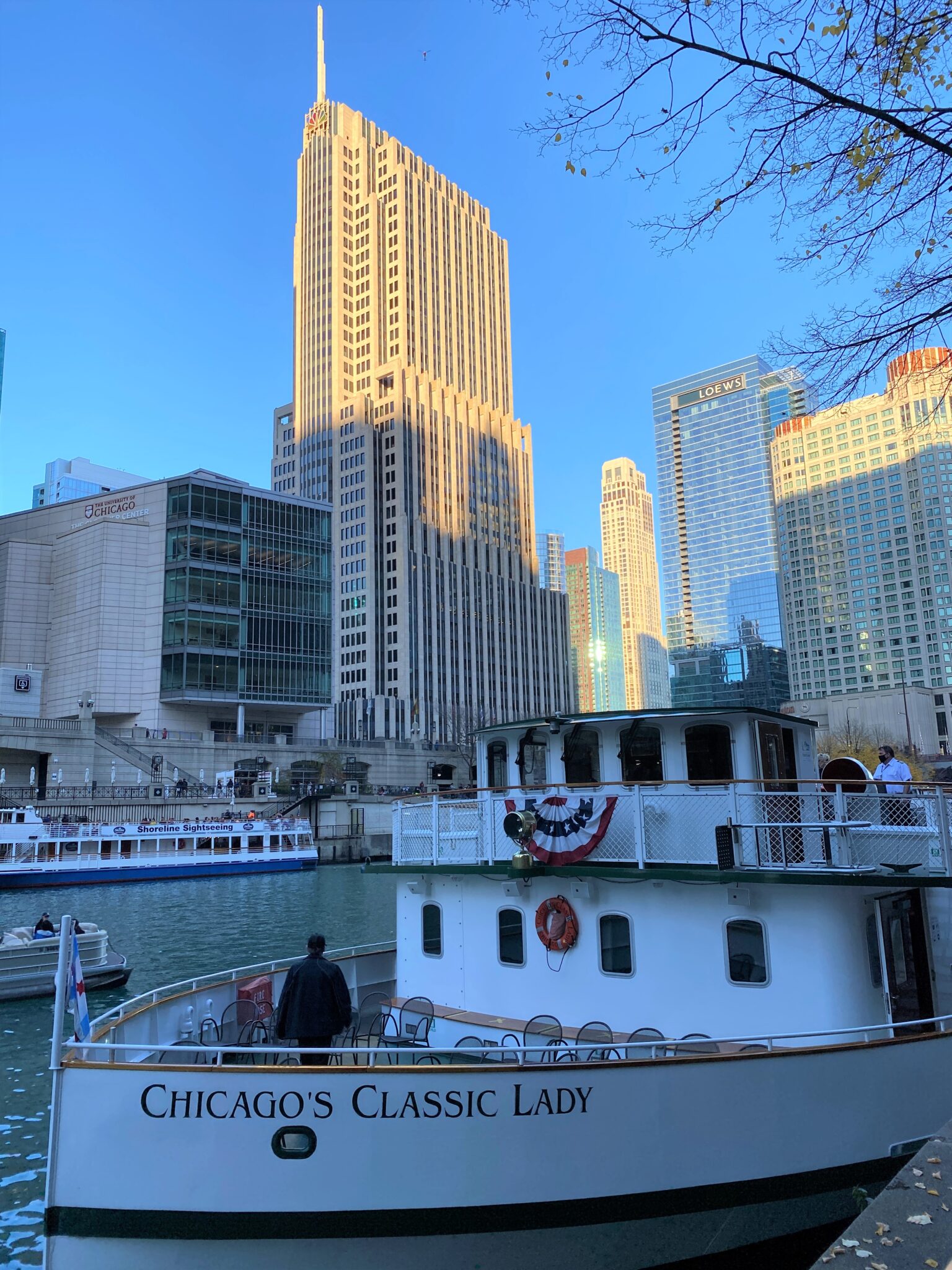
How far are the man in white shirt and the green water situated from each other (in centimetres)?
1093

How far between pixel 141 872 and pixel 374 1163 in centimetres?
6126

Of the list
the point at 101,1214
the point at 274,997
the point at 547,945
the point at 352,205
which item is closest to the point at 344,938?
the point at 274,997

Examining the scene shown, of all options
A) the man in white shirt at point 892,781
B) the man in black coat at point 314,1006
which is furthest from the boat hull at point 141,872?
the man in white shirt at point 892,781

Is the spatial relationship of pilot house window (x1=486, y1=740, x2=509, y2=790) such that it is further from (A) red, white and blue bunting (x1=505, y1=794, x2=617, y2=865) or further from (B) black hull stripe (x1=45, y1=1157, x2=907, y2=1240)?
(B) black hull stripe (x1=45, y1=1157, x2=907, y2=1240)

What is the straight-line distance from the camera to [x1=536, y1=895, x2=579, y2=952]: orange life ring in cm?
1093

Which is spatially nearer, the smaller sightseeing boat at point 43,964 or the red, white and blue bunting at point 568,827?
the red, white and blue bunting at point 568,827

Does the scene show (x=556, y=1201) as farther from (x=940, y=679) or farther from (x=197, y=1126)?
(x=940, y=679)

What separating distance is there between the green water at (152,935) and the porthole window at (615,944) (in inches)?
277

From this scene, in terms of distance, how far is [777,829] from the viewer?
10438 mm

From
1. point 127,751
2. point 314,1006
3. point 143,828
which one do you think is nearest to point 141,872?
point 143,828

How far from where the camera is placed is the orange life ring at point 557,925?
10.9m

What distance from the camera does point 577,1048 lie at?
785 cm

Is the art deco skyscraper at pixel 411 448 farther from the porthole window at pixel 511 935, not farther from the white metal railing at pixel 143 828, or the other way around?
the porthole window at pixel 511 935

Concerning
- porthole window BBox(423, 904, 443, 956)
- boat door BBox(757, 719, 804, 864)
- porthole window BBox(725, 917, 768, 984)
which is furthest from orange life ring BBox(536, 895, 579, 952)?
boat door BBox(757, 719, 804, 864)
